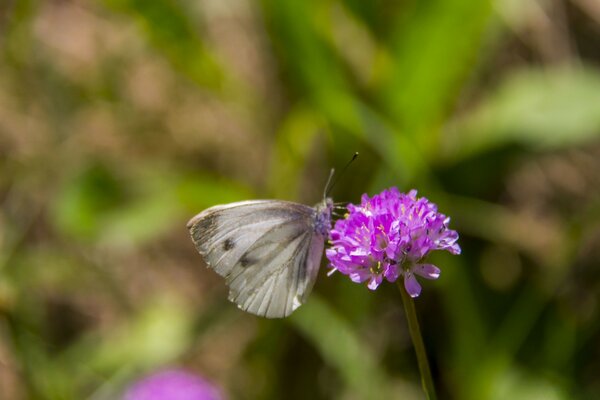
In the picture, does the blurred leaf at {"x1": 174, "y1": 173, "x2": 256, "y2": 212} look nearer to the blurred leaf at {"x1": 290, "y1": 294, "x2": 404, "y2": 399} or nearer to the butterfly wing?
the blurred leaf at {"x1": 290, "y1": 294, "x2": 404, "y2": 399}

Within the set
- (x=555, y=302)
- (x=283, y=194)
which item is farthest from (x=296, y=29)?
(x=555, y=302)

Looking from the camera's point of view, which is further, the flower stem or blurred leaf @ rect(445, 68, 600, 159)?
blurred leaf @ rect(445, 68, 600, 159)

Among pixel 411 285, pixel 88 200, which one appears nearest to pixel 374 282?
pixel 411 285

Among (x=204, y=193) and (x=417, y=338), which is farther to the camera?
(x=204, y=193)

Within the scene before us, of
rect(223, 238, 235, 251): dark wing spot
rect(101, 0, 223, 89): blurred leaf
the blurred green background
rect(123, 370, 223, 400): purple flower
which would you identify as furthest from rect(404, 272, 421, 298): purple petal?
rect(101, 0, 223, 89): blurred leaf

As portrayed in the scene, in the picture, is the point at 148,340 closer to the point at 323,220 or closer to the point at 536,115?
the point at 536,115

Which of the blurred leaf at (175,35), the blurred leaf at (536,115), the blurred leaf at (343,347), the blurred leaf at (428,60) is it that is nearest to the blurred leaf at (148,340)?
the blurred leaf at (343,347)
